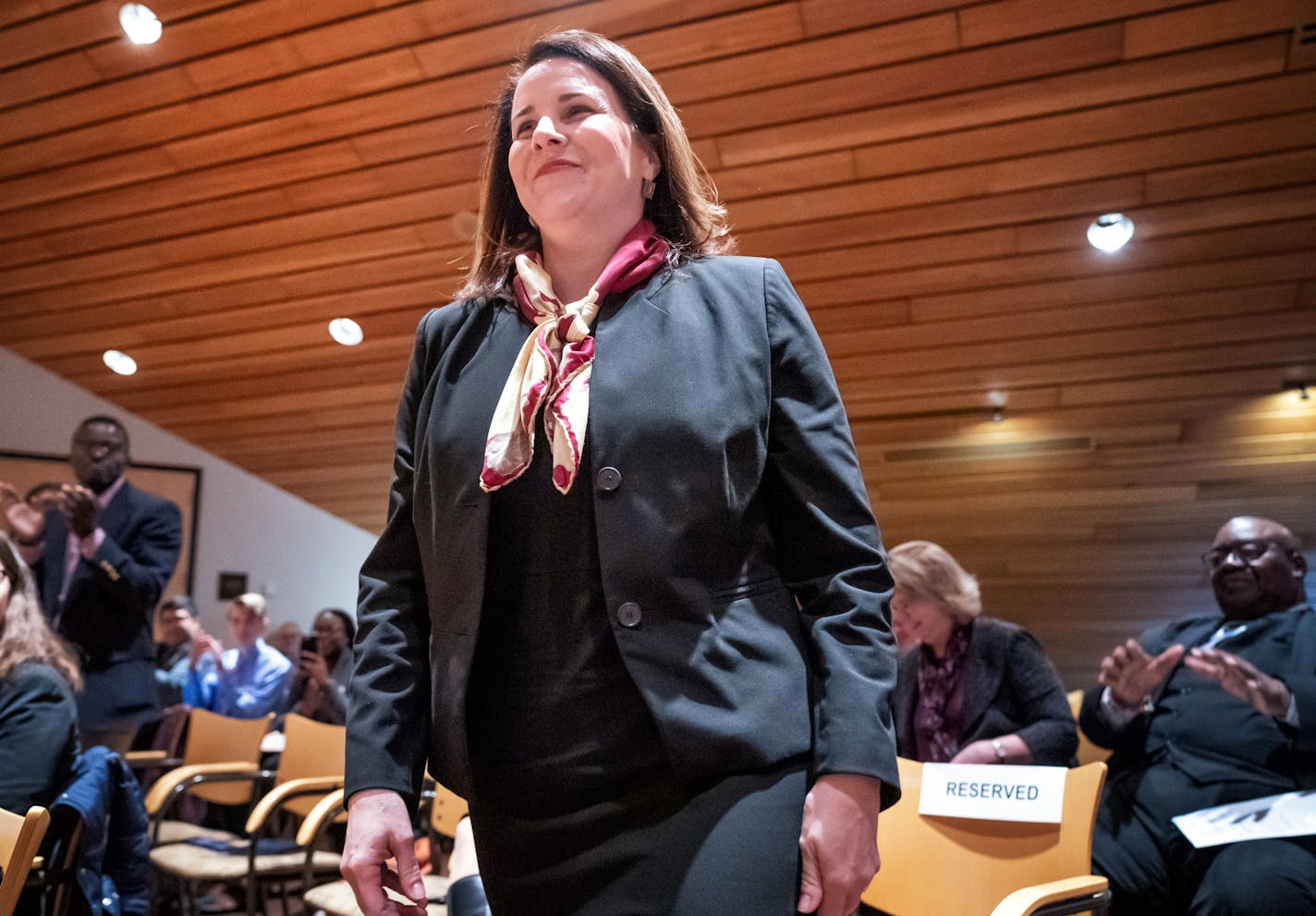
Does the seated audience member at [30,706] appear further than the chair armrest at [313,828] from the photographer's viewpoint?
No

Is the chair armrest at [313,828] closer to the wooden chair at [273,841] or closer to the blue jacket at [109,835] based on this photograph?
the wooden chair at [273,841]

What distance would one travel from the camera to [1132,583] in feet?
22.2

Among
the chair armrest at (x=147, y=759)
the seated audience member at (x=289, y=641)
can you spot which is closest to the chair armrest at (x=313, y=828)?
the chair armrest at (x=147, y=759)

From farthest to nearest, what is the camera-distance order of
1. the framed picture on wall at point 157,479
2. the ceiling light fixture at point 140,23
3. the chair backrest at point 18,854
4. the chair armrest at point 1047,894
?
the framed picture on wall at point 157,479 < the ceiling light fixture at point 140,23 < the chair backrest at point 18,854 < the chair armrest at point 1047,894

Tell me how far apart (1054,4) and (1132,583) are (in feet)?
13.9

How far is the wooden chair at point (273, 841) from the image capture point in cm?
329

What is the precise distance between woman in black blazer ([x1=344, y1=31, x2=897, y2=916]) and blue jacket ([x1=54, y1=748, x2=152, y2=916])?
1707 millimetres

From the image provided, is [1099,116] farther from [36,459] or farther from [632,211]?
[36,459]

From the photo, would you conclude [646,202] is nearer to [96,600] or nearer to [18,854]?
[18,854]

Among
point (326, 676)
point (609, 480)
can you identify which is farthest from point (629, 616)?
point (326, 676)

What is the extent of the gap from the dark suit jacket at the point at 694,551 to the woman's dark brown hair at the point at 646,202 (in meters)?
0.11

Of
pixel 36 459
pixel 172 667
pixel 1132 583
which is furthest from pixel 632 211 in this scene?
pixel 36 459

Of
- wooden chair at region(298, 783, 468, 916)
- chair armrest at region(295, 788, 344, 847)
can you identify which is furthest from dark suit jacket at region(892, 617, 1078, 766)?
chair armrest at region(295, 788, 344, 847)

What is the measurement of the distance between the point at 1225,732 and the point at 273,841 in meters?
2.97
